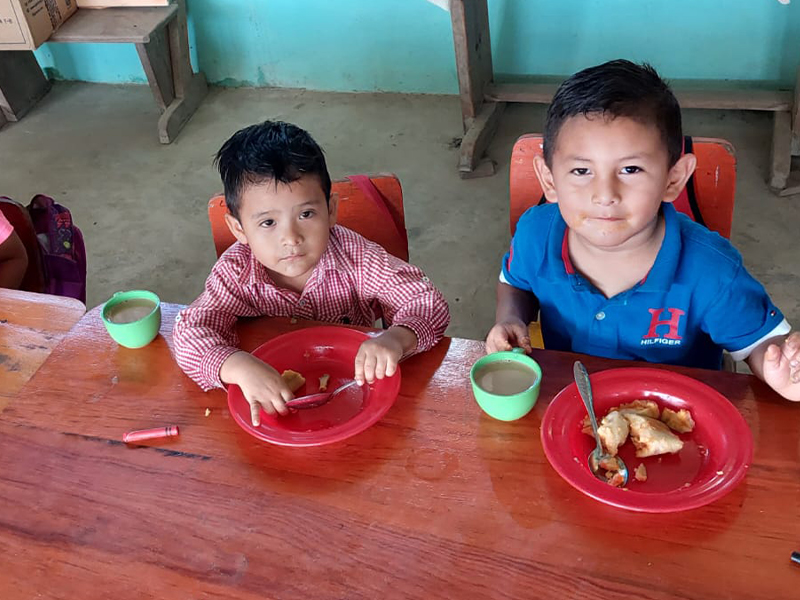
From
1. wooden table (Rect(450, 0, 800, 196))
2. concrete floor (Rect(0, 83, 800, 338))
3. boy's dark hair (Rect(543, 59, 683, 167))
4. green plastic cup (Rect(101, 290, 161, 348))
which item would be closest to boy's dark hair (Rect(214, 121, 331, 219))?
green plastic cup (Rect(101, 290, 161, 348))

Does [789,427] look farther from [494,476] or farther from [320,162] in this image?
[320,162]

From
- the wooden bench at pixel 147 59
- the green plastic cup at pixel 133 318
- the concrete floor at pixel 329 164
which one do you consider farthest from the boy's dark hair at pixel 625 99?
the wooden bench at pixel 147 59

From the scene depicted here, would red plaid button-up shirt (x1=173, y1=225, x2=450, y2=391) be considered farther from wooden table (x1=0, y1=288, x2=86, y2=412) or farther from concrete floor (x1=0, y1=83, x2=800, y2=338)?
concrete floor (x1=0, y1=83, x2=800, y2=338)

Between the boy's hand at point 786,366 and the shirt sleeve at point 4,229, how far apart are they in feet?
5.89

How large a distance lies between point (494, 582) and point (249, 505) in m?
0.37

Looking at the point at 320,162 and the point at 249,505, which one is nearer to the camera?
the point at 249,505

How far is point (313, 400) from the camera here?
124 centimetres

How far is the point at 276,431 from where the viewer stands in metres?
1.15

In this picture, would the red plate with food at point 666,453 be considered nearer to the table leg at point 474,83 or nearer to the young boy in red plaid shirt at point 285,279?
the young boy in red plaid shirt at point 285,279

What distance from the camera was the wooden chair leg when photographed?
163 inches

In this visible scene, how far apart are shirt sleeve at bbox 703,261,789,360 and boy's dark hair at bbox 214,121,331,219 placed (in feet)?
2.51

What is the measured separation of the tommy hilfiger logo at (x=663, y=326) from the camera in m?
1.37

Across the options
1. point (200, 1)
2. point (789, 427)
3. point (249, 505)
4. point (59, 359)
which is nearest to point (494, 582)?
point (249, 505)

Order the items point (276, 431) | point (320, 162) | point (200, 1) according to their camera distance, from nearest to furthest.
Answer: point (276, 431)
point (320, 162)
point (200, 1)
